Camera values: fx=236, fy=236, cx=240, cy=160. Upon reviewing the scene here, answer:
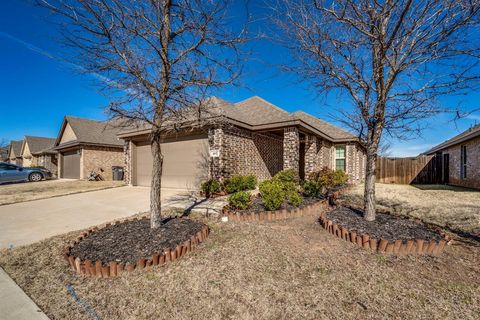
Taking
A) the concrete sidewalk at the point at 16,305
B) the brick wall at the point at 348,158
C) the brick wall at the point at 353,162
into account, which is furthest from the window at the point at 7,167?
the brick wall at the point at 353,162

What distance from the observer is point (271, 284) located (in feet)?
9.07

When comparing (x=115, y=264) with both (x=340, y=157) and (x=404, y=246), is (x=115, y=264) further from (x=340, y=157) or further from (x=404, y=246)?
(x=340, y=157)

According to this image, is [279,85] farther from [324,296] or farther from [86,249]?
[86,249]

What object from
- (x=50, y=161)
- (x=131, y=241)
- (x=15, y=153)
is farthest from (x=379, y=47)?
(x=15, y=153)

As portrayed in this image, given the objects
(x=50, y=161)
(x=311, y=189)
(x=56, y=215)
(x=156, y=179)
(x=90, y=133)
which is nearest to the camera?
(x=156, y=179)

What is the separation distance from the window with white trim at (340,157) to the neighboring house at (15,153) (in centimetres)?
4163

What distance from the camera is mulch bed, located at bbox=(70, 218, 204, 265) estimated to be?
3342 millimetres

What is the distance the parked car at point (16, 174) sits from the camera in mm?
14906

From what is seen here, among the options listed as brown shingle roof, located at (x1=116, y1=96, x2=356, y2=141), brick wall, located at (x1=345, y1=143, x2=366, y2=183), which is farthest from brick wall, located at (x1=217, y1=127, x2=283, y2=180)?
brick wall, located at (x1=345, y1=143, x2=366, y2=183)

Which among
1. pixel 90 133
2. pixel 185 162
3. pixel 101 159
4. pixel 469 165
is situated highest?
pixel 90 133

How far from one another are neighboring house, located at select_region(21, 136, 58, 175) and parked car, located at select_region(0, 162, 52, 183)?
8.76 m

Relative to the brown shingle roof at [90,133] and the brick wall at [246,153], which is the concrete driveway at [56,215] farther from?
the brown shingle roof at [90,133]

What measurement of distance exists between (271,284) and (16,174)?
19754mm

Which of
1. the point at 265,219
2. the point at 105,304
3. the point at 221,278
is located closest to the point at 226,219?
the point at 265,219
